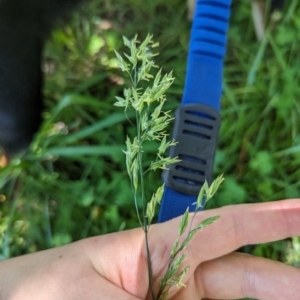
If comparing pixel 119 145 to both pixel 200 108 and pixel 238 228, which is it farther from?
pixel 238 228

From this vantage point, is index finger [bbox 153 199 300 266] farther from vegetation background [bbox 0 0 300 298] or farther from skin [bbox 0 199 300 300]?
vegetation background [bbox 0 0 300 298]

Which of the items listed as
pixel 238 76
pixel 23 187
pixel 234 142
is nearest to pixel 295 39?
pixel 238 76

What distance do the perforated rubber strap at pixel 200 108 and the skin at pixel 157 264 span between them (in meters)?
0.12

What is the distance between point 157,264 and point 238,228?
0.48 feet

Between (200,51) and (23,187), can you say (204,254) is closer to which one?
(200,51)

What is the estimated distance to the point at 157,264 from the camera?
72 cm

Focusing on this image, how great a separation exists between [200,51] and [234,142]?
253mm

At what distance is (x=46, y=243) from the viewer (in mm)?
1032

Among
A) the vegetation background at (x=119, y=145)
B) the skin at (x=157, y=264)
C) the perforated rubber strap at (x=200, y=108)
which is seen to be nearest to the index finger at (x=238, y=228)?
the skin at (x=157, y=264)

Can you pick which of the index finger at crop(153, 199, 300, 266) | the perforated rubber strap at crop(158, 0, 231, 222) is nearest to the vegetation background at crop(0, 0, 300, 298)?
the perforated rubber strap at crop(158, 0, 231, 222)

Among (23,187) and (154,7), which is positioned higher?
(154,7)

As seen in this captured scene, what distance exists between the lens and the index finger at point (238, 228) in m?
0.73

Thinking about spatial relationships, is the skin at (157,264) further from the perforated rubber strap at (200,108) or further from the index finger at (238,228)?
the perforated rubber strap at (200,108)

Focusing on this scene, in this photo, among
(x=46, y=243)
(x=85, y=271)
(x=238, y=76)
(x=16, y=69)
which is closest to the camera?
(x=85, y=271)
